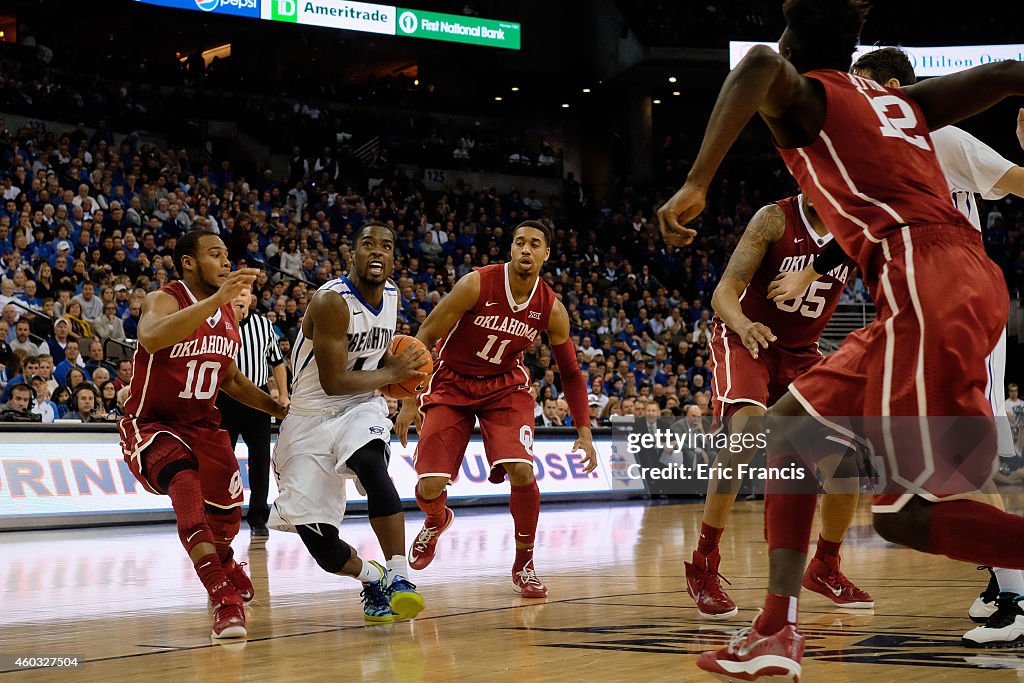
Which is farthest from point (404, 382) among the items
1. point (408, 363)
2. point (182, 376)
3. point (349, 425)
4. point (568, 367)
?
point (568, 367)

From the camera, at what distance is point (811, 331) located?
Answer: 5.02 metres

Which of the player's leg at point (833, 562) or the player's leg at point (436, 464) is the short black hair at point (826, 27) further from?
the player's leg at point (436, 464)

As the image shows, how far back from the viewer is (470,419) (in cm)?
601

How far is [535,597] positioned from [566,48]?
24.6m

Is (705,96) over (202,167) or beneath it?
over

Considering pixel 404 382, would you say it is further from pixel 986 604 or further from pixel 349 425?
pixel 986 604

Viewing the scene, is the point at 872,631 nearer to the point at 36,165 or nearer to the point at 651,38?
the point at 36,165

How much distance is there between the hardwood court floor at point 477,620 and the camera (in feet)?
11.3

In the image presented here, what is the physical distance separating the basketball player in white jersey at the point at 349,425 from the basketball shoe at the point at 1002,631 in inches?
84.3

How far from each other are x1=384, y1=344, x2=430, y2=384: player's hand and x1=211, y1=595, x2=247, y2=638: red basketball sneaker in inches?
48.0

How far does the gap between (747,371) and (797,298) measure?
15.3 inches

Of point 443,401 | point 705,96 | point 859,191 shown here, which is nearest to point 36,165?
point 443,401

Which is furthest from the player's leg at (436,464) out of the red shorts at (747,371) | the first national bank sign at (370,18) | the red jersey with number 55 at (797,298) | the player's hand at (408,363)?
the first national bank sign at (370,18)

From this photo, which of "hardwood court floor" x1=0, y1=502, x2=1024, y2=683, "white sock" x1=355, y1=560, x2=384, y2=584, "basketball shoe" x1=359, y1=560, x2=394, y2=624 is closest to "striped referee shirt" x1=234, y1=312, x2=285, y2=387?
"hardwood court floor" x1=0, y1=502, x2=1024, y2=683
